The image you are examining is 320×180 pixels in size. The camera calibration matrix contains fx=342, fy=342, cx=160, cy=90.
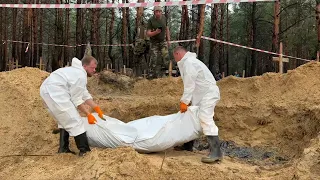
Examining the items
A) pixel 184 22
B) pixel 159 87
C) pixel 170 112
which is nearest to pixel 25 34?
pixel 184 22

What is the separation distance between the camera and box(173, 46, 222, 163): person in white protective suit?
4.64 m

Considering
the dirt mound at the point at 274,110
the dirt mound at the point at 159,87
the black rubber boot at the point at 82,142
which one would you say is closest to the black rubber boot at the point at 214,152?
the black rubber boot at the point at 82,142

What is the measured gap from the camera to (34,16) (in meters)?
19.5

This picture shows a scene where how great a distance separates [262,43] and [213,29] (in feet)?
64.7

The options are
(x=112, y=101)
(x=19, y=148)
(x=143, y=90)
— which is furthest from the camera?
(x=143, y=90)

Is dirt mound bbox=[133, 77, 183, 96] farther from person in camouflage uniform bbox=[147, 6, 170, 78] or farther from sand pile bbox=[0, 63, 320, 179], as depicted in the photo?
person in camouflage uniform bbox=[147, 6, 170, 78]

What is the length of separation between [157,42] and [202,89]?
409 cm

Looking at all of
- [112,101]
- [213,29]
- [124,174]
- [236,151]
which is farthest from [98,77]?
[213,29]

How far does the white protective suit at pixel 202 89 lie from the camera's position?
465 cm

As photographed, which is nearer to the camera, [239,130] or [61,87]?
[61,87]

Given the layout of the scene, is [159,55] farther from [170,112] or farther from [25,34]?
[25,34]

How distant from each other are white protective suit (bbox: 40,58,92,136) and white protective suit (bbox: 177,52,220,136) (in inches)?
56.7

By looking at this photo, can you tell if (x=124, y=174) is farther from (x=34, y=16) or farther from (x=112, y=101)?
(x=34, y=16)

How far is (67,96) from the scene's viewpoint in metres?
4.68
